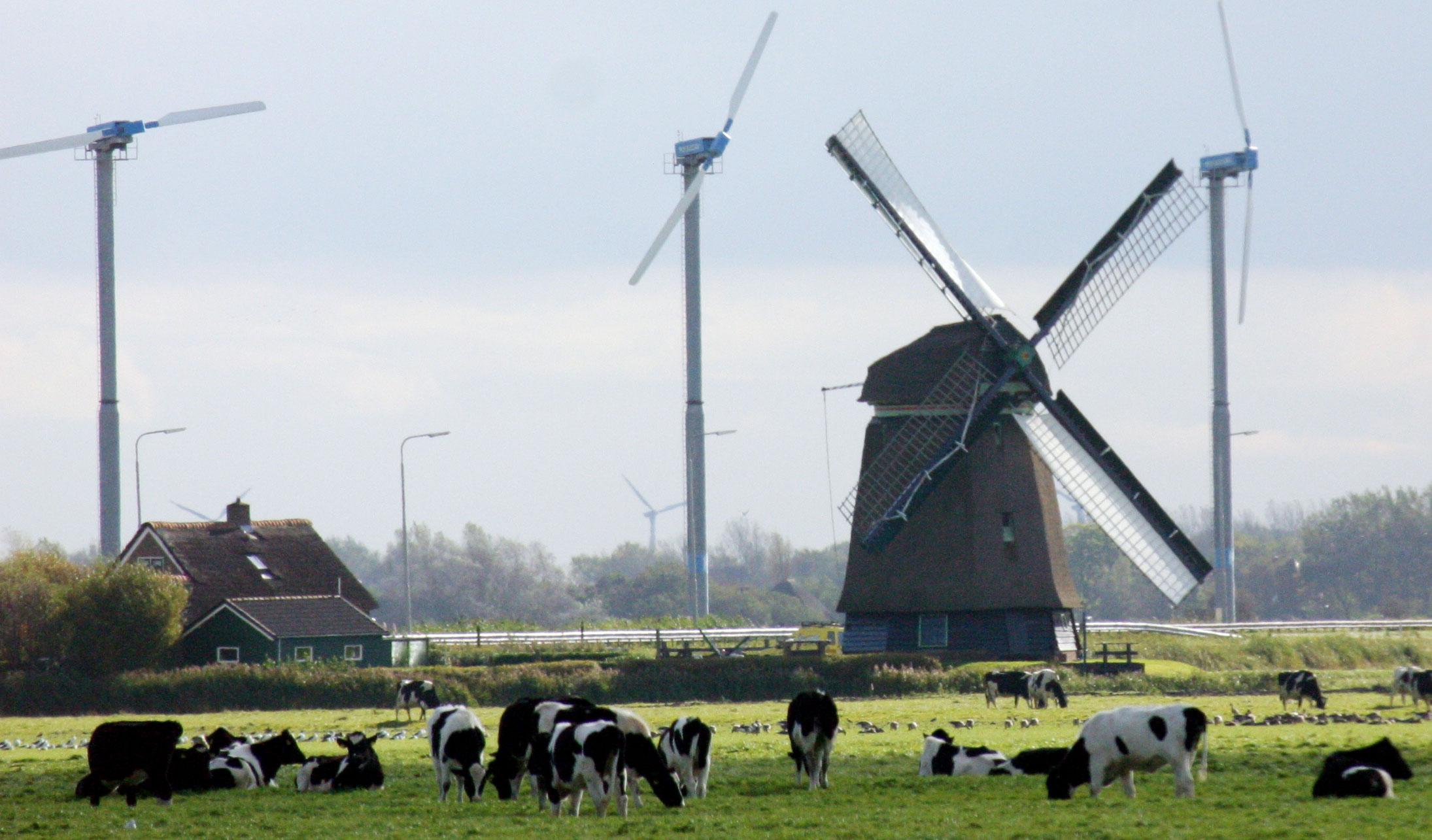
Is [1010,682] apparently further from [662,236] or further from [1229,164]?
[1229,164]

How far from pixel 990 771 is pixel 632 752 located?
18.9 ft

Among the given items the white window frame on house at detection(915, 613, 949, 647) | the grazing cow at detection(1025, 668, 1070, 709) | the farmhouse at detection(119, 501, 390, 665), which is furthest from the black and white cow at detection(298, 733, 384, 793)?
the farmhouse at detection(119, 501, 390, 665)

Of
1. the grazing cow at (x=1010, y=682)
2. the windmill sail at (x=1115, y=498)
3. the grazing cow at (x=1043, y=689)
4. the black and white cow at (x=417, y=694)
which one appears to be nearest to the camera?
the black and white cow at (x=417, y=694)

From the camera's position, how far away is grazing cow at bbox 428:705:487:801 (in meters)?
23.9

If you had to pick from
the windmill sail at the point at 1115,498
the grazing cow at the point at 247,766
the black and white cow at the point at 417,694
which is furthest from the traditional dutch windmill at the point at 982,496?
the grazing cow at the point at 247,766

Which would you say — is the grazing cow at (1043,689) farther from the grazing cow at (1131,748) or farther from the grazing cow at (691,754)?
the grazing cow at (1131,748)

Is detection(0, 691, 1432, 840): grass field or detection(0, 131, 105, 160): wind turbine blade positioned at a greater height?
detection(0, 131, 105, 160): wind turbine blade

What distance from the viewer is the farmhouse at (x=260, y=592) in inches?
2477

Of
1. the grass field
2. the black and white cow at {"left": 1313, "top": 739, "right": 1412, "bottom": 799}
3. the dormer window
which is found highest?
the dormer window

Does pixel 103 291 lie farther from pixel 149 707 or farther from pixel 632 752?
pixel 632 752

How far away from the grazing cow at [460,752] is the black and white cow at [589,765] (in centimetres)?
226

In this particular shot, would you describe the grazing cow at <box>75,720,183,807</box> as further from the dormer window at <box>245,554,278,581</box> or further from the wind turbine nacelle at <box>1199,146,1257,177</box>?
the wind turbine nacelle at <box>1199,146,1257,177</box>

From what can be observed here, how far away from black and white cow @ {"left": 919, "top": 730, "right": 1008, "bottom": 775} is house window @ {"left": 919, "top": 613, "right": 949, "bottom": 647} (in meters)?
32.0

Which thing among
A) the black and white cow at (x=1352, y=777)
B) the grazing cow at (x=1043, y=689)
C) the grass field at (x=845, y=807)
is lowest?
the grazing cow at (x=1043, y=689)
